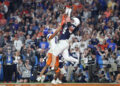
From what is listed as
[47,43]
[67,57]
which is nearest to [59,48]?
[67,57]

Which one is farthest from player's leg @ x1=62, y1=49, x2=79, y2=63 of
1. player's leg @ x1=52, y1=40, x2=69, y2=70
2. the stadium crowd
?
the stadium crowd

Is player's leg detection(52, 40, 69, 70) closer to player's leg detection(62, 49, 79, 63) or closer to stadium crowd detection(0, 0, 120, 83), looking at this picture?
player's leg detection(62, 49, 79, 63)

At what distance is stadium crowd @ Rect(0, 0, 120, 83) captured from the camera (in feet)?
38.7

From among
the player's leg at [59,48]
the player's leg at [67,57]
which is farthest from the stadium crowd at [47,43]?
the player's leg at [67,57]

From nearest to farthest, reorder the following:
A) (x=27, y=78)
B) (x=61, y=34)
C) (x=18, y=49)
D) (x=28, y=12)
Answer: (x=61, y=34), (x=27, y=78), (x=18, y=49), (x=28, y=12)

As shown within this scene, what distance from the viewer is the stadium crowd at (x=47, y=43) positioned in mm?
11805

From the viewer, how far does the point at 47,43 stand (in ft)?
41.9

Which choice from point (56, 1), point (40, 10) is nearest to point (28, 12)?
point (40, 10)

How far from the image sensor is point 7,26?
47.3 ft

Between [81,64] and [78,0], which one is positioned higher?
[78,0]

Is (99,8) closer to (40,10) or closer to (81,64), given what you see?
(40,10)

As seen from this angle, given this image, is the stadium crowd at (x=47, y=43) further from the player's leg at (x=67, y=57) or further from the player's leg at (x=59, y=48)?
the player's leg at (x=67, y=57)

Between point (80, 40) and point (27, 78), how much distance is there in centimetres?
282

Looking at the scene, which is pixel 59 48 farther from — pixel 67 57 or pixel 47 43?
pixel 47 43
